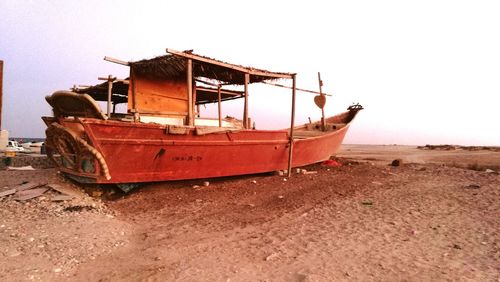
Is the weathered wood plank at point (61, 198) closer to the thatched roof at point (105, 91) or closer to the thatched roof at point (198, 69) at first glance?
the thatched roof at point (198, 69)

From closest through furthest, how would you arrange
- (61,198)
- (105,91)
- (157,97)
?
(61,198) → (157,97) → (105,91)

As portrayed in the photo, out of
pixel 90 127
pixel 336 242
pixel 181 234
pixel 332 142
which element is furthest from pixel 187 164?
pixel 332 142

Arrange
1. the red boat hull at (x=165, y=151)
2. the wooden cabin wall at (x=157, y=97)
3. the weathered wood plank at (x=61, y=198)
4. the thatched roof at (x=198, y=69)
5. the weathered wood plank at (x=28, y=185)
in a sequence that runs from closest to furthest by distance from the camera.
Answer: the weathered wood plank at (x=61, y=198) → the red boat hull at (x=165, y=151) → the weathered wood plank at (x=28, y=185) → the thatched roof at (x=198, y=69) → the wooden cabin wall at (x=157, y=97)

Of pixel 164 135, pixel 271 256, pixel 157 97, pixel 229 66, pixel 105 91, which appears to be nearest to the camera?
pixel 271 256

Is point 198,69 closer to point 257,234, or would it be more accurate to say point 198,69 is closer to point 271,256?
point 257,234

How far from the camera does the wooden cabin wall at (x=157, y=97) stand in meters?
9.25

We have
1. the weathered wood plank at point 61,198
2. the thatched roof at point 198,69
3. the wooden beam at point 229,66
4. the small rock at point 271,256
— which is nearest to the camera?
the small rock at point 271,256

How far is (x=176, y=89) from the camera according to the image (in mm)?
9930

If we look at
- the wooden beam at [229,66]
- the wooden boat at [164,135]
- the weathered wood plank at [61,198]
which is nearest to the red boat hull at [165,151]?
the wooden boat at [164,135]

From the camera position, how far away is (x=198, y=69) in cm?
947

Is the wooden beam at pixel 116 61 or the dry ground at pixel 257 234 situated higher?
the wooden beam at pixel 116 61

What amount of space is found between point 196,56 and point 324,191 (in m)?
4.42

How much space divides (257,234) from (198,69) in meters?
5.86

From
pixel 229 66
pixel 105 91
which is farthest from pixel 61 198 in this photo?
pixel 105 91
